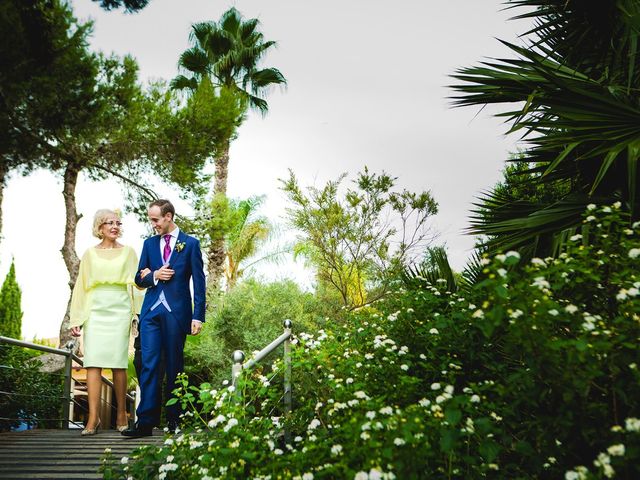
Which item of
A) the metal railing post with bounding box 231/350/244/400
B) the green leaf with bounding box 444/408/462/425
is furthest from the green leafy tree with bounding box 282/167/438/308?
the green leaf with bounding box 444/408/462/425

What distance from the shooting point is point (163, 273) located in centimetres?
505

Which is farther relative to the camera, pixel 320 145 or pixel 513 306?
pixel 320 145

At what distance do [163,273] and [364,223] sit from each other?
8.17m

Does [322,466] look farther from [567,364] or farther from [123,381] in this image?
[123,381]

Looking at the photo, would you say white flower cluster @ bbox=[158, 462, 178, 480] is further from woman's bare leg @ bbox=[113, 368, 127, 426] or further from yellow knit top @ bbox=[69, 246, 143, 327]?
yellow knit top @ bbox=[69, 246, 143, 327]

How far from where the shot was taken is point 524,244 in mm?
5547

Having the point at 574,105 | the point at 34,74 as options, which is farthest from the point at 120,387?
the point at 574,105

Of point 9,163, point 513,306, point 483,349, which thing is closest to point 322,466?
point 513,306

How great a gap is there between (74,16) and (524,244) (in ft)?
21.9

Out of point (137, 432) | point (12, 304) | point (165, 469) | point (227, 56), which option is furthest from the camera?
point (12, 304)

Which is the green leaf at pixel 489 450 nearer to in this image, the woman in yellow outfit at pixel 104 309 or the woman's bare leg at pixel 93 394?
the woman in yellow outfit at pixel 104 309

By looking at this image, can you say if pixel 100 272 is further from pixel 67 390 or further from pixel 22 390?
pixel 22 390

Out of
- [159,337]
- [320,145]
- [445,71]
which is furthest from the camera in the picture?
[320,145]

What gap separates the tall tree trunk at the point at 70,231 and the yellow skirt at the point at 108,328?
7.68m
